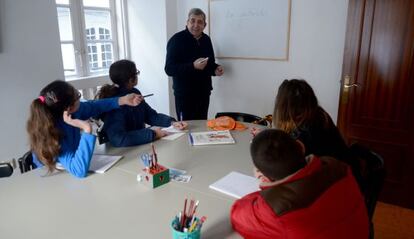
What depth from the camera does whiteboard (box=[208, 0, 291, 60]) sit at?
122 inches

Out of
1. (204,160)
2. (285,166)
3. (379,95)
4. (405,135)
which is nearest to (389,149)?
(405,135)

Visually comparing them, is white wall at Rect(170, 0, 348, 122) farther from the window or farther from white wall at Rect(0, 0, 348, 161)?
the window

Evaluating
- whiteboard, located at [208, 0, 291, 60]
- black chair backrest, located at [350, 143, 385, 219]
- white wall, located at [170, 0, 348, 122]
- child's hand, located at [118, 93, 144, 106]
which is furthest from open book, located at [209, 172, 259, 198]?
whiteboard, located at [208, 0, 291, 60]

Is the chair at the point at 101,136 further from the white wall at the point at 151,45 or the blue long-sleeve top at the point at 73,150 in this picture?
the white wall at the point at 151,45

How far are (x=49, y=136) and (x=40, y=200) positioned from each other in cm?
34

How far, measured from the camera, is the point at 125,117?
207cm

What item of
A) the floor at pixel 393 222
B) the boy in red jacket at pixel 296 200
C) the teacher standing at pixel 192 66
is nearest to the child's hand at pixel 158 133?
the teacher standing at pixel 192 66

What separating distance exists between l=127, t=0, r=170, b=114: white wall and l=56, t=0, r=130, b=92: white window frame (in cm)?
9

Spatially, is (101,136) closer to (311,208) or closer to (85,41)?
(311,208)

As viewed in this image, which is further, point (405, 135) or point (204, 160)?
point (405, 135)

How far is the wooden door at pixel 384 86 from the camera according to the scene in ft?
7.76

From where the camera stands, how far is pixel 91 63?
3857 mm

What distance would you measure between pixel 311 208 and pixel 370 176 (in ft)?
1.95

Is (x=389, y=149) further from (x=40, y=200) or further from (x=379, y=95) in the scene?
(x=40, y=200)
